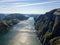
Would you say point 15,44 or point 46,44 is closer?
point 46,44

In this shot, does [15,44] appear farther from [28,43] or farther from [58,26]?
[58,26]

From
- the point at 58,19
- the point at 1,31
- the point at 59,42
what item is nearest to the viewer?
the point at 59,42

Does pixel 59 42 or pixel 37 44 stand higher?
pixel 59 42

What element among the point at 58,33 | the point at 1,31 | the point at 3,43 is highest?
the point at 58,33

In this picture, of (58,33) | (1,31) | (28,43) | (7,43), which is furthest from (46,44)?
(1,31)

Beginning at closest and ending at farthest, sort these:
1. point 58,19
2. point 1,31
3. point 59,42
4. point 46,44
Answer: point 59,42, point 46,44, point 58,19, point 1,31

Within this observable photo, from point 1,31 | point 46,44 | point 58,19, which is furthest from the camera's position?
point 1,31

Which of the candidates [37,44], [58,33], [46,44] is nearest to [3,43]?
[37,44]

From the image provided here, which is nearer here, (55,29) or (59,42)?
(59,42)

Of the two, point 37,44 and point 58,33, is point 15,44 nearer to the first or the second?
point 37,44
